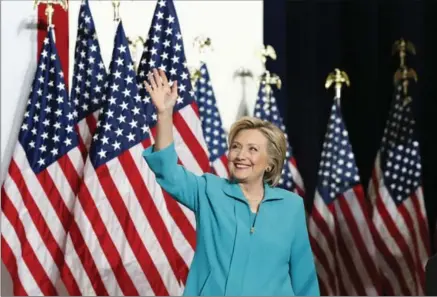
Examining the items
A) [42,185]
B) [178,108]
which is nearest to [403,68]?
[178,108]

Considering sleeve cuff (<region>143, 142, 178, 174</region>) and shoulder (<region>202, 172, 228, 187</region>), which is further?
shoulder (<region>202, 172, 228, 187</region>)

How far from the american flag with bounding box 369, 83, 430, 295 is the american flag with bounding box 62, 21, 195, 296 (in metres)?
1.39

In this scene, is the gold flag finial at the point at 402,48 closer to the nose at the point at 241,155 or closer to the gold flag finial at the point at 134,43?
the gold flag finial at the point at 134,43

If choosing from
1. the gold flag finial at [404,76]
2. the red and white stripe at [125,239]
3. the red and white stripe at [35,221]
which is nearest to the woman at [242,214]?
the red and white stripe at [125,239]

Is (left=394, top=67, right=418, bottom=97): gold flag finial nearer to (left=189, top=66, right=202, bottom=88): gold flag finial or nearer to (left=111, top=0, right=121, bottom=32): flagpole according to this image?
(left=189, top=66, right=202, bottom=88): gold flag finial

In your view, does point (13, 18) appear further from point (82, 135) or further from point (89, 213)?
point (89, 213)

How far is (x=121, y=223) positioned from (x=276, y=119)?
124 cm

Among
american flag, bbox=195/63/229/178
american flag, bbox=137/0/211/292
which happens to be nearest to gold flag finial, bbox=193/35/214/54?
american flag, bbox=195/63/229/178

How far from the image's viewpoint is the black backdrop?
6.29 m

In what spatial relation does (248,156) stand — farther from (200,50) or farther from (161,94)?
(200,50)

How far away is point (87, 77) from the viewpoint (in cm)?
545

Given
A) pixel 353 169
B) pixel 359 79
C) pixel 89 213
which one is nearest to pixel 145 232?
pixel 89 213

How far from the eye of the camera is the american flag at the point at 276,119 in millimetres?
5781

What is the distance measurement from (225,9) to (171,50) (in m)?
0.66
